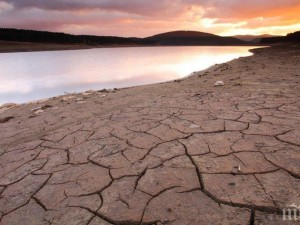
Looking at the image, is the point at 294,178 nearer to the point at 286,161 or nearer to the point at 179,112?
the point at 286,161

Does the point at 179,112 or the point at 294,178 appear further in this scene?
the point at 179,112

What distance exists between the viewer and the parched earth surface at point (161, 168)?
1369 millimetres

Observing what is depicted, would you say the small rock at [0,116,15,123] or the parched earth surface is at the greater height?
the parched earth surface

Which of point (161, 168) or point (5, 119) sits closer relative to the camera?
point (161, 168)

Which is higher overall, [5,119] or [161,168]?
[161,168]

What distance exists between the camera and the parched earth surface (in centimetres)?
137

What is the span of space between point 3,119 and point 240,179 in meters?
3.76

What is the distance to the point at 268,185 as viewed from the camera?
1.47 m

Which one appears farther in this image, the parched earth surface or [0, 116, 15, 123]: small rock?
[0, 116, 15, 123]: small rock

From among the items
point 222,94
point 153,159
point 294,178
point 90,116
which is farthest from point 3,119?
point 294,178

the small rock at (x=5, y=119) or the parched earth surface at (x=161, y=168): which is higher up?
the parched earth surface at (x=161, y=168)

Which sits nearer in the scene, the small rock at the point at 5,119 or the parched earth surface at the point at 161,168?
the parched earth surface at the point at 161,168

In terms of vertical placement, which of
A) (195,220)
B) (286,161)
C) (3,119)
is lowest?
(3,119)

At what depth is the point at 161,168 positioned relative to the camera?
177 cm
